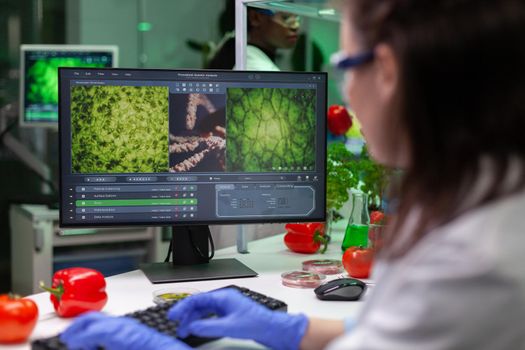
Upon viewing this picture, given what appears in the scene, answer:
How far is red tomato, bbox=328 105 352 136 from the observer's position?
6.63 feet

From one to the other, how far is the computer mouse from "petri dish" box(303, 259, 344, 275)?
213mm

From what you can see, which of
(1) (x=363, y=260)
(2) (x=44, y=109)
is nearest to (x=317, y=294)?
(1) (x=363, y=260)

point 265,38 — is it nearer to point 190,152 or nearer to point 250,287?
point 190,152

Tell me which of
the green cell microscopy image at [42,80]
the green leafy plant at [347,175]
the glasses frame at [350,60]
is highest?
the green cell microscopy image at [42,80]

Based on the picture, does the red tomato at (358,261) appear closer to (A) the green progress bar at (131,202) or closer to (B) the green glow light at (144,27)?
(A) the green progress bar at (131,202)

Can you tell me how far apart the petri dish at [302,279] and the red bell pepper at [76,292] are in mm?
422

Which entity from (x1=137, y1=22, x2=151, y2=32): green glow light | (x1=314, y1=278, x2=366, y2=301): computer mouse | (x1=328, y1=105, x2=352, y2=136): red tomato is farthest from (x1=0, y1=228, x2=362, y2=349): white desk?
(x1=137, y1=22, x2=151, y2=32): green glow light

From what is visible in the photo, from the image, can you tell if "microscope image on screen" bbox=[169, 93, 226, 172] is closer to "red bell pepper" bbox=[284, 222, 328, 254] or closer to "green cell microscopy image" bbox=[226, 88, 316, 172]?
"green cell microscopy image" bbox=[226, 88, 316, 172]

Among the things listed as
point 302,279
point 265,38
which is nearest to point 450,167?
point 302,279

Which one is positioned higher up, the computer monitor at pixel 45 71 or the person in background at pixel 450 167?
the computer monitor at pixel 45 71

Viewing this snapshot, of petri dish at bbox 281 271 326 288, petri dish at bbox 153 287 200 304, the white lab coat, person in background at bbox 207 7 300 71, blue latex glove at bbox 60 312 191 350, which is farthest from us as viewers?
person in background at bbox 207 7 300 71

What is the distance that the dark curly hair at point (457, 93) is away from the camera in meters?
0.65

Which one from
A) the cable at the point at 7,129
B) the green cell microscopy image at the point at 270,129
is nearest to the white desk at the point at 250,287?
the green cell microscopy image at the point at 270,129

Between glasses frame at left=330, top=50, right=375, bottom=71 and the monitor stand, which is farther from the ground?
glasses frame at left=330, top=50, right=375, bottom=71
